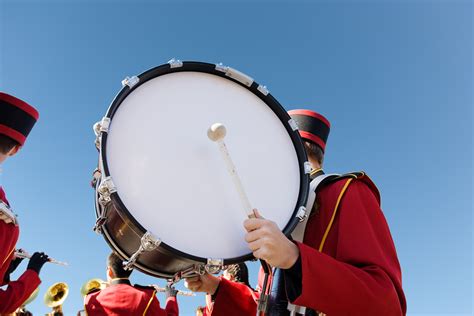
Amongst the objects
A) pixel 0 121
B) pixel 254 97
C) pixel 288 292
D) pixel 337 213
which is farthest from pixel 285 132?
pixel 0 121

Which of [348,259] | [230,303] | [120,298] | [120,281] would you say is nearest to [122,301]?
[120,298]

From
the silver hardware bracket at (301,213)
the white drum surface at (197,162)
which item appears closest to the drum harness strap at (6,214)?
the white drum surface at (197,162)

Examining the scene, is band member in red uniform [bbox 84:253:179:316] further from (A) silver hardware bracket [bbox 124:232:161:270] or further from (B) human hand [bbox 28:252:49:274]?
(A) silver hardware bracket [bbox 124:232:161:270]

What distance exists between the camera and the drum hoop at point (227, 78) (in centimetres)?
184

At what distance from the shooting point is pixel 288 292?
1.87 m

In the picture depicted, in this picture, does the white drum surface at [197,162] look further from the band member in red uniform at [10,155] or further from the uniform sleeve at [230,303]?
the band member in red uniform at [10,155]

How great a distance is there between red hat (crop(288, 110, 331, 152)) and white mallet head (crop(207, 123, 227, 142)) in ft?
3.05

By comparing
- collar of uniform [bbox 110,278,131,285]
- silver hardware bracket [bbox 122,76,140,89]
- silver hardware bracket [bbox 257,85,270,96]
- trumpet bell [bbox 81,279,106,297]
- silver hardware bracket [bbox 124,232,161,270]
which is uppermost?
trumpet bell [bbox 81,279,106,297]

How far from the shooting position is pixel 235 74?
2334 mm

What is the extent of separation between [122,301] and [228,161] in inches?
176

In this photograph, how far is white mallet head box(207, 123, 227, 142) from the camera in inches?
77.5

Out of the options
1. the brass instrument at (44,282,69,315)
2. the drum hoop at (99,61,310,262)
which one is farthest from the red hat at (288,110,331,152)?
the brass instrument at (44,282,69,315)

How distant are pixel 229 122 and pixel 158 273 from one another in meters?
0.76

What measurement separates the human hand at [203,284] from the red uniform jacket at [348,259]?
665 mm
